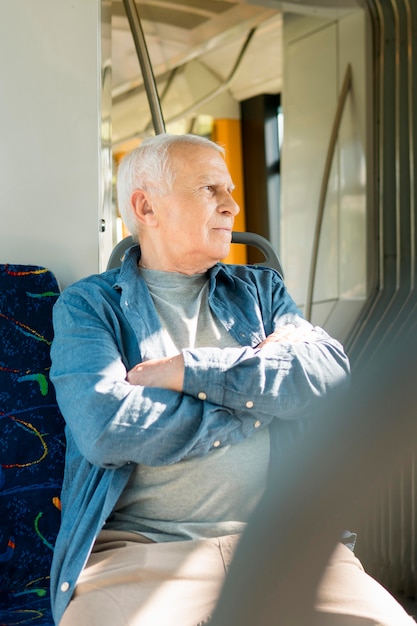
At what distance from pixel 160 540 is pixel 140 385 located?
324 mm

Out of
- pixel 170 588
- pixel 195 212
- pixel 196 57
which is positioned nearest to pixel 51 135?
pixel 195 212

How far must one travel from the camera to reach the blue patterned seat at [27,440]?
213cm

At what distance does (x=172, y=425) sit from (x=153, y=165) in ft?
2.47

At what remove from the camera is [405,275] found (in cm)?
445

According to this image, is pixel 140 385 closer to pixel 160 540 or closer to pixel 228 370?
pixel 228 370

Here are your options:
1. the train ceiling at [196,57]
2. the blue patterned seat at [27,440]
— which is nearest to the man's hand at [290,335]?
the blue patterned seat at [27,440]

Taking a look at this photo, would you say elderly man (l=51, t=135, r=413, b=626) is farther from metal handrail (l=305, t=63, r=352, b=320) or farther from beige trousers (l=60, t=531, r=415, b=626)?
metal handrail (l=305, t=63, r=352, b=320)

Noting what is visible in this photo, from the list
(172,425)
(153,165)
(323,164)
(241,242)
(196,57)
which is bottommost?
(172,425)

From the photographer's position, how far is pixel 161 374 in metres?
1.87

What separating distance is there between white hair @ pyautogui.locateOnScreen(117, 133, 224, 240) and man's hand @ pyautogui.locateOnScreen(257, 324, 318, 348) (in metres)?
0.47

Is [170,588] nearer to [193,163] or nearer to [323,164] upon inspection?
[193,163]

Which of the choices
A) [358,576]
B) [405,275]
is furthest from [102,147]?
[405,275]

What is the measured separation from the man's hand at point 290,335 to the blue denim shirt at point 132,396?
0.12 feet

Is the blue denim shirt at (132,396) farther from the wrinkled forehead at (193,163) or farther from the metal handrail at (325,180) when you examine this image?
the metal handrail at (325,180)
